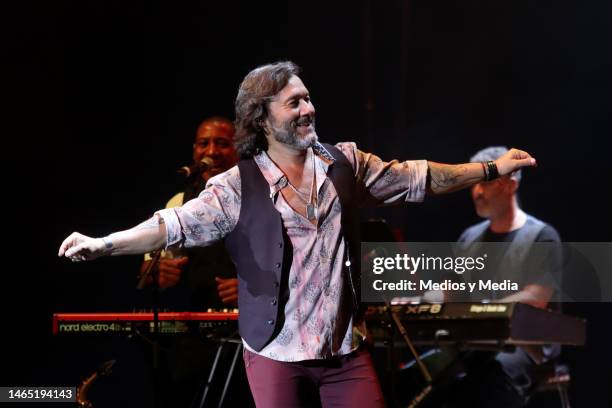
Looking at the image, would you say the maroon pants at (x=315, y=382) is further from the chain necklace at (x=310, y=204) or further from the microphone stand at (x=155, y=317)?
the microphone stand at (x=155, y=317)

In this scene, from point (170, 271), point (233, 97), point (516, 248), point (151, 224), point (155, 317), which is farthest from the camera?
point (233, 97)

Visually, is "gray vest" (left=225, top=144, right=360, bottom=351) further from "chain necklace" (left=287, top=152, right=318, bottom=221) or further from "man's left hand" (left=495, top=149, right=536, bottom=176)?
"man's left hand" (left=495, top=149, right=536, bottom=176)

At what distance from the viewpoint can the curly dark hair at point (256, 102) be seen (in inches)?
119

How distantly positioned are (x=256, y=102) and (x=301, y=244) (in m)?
0.57

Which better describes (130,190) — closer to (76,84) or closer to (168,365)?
(76,84)

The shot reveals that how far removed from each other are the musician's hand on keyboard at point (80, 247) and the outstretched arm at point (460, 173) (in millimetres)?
1243

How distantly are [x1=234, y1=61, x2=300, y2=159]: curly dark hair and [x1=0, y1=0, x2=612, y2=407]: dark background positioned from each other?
8.58 feet

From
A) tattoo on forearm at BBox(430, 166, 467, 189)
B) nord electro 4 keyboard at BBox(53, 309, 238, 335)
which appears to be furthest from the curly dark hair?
nord electro 4 keyboard at BBox(53, 309, 238, 335)

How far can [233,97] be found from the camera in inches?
225

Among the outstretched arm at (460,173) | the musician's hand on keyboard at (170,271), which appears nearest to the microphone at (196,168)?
the musician's hand on keyboard at (170,271)

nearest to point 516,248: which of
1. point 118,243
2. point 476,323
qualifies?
point 476,323

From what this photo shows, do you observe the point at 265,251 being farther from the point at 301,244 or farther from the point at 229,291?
the point at 229,291

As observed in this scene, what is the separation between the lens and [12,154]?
17.7 feet

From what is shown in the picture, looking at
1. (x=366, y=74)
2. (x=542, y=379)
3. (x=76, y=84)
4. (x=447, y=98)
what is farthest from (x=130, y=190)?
(x=542, y=379)
